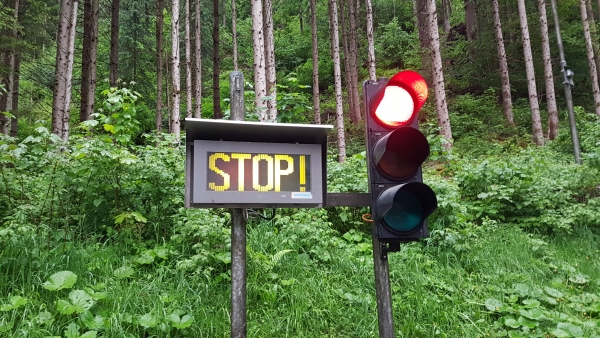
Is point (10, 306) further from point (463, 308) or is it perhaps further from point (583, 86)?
point (583, 86)

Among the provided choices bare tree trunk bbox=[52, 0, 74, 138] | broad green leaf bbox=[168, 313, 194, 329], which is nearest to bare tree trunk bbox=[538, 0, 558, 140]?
broad green leaf bbox=[168, 313, 194, 329]

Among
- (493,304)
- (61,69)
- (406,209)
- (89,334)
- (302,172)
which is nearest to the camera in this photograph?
(406,209)

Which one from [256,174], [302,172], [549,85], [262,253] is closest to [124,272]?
[262,253]

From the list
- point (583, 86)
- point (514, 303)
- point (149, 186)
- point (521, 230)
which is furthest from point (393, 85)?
point (583, 86)

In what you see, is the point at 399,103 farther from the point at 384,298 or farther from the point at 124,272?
the point at 124,272

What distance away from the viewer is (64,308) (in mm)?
2729

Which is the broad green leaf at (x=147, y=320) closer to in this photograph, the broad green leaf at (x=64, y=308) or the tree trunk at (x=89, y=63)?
the broad green leaf at (x=64, y=308)

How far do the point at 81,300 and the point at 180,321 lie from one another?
2.66 feet

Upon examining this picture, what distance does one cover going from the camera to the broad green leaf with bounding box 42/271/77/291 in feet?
9.75

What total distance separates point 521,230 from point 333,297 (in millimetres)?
3752

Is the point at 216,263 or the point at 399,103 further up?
the point at 399,103

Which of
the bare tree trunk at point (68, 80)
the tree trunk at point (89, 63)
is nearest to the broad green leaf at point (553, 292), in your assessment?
the tree trunk at point (89, 63)

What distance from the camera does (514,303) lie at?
3672 mm

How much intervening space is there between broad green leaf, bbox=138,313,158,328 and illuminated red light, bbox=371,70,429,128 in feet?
7.70
